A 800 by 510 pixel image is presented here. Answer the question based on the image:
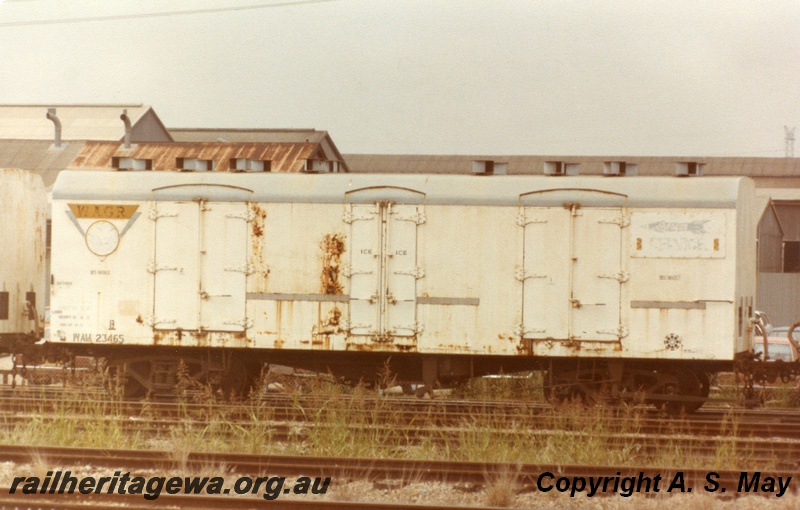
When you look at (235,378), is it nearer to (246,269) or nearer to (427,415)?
(246,269)

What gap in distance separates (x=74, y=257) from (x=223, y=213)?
236 centimetres

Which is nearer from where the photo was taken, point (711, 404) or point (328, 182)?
point (328, 182)

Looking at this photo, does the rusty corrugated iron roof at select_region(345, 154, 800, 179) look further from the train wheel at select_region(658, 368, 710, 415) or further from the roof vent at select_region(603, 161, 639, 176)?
the train wheel at select_region(658, 368, 710, 415)

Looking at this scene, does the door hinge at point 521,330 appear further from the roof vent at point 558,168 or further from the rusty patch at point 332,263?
the rusty patch at point 332,263

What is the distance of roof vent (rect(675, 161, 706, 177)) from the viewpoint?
13227mm

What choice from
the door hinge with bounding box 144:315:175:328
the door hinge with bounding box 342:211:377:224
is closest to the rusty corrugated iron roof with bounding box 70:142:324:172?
the door hinge with bounding box 144:315:175:328

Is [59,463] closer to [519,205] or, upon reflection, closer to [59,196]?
[59,196]

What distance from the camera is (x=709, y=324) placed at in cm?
1269

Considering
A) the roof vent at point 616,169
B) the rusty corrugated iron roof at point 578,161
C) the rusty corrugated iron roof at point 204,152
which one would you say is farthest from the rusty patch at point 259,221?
the rusty corrugated iron roof at point 578,161

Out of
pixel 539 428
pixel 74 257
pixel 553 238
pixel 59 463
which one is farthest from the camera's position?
pixel 74 257

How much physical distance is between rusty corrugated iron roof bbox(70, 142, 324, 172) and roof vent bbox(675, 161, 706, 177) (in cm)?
1850

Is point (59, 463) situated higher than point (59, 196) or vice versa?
point (59, 196)

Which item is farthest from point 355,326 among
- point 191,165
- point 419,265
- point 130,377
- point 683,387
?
point 683,387

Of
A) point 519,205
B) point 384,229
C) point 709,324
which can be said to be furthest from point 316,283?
point 709,324
